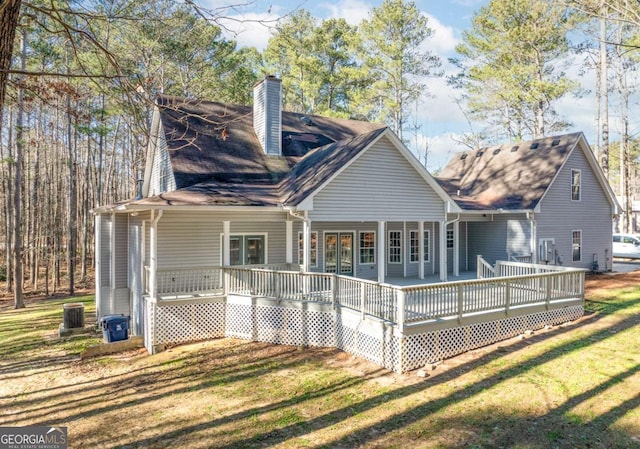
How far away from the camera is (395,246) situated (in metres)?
15.9

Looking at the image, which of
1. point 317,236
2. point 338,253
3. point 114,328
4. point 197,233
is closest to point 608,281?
point 338,253

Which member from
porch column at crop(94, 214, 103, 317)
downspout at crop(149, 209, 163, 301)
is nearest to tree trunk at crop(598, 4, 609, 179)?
downspout at crop(149, 209, 163, 301)

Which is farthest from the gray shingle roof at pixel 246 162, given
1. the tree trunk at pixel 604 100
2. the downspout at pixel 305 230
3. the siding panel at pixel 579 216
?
the tree trunk at pixel 604 100

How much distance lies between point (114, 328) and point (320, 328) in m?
5.51

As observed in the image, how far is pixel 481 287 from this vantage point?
9500 mm

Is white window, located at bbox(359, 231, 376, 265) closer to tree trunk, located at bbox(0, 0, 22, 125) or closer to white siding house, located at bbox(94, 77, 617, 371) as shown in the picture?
white siding house, located at bbox(94, 77, 617, 371)

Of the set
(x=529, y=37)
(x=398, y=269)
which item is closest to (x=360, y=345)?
(x=398, y=269)

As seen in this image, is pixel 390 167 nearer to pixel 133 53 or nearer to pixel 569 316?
pixel 569 316

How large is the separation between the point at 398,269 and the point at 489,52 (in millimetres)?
19816

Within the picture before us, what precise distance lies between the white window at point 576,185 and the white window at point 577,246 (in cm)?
169

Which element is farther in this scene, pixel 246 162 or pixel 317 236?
pixel 246 162

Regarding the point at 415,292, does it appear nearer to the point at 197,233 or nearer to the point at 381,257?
the point at 381,257

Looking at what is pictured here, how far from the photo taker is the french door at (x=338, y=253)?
1445 centimetres

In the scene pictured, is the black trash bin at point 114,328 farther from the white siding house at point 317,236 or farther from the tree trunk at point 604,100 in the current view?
the tree trunk at point 604,100
